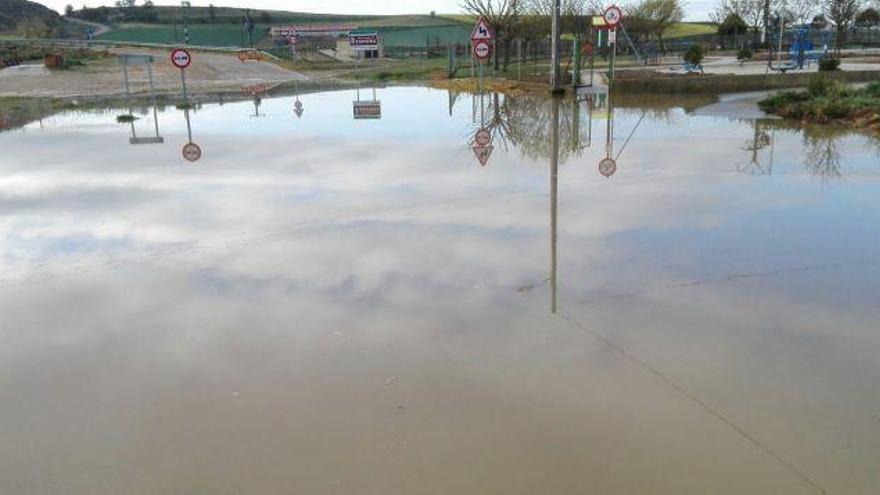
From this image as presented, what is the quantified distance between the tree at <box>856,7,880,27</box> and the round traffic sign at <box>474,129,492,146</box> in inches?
1823

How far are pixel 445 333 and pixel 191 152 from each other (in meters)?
9.14

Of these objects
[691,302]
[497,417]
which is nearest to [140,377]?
[497,417]

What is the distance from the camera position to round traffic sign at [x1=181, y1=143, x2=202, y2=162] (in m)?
12.0

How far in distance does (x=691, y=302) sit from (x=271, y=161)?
7.89 m

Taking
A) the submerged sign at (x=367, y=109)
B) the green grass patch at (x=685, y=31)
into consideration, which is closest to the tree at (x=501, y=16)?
the submerged sign at (x=367, y=109)

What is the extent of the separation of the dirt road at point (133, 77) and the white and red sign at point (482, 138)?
1777 cm

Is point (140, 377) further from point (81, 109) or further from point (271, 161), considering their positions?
point (81, 109)

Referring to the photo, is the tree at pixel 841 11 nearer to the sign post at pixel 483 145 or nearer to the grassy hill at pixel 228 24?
the grassy hill at pixel 228 24

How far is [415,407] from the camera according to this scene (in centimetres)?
393

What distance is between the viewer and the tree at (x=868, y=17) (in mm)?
49641

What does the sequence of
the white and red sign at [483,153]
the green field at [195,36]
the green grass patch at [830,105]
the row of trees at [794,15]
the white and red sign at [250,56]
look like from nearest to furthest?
the white and red sign at [483,153] → the green grass patch at [830,105] → the white and red sign at [250,56] → the row of trees at [794,15] → the green field at [195,36]

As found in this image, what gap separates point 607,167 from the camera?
409 inches

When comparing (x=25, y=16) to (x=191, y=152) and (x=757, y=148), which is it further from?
(x=757, y=148)

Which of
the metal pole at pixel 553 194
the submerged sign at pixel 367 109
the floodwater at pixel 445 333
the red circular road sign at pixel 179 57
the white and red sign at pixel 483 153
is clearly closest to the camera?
the floodwater at pixel 445 333
